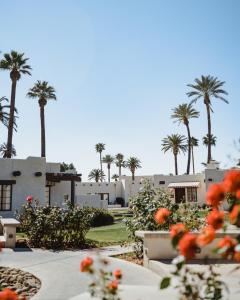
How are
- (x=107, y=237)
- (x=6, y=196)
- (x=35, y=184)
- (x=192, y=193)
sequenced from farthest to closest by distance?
(x=192, y=193) < (x=35, y=184) < (x=6, y=196) < (x=107, y=237)

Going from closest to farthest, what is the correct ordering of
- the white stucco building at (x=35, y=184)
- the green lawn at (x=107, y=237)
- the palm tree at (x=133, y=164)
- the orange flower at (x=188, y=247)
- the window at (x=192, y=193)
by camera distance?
the orange flower at (x=188, y=247)
the green lawn at (x=107, y=237)
the white stucco building at (x=35, y=184)
the window at (x=192, y=193)
the palm tree at (x=133, y=164)

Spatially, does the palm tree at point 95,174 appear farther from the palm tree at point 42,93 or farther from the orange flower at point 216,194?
the orange flower at point 216,194

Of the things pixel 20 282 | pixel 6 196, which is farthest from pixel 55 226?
pixel 6 196

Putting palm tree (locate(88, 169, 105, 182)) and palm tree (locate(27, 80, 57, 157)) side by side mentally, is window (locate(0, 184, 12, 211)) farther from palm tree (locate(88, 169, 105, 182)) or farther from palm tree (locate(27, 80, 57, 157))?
palm tree (locate(88, 169, 105, 182))

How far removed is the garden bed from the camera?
607cm

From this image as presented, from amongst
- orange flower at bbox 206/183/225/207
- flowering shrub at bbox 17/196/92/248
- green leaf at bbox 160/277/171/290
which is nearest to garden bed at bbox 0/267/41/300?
flowering shrub at bbox 17/196/92/248

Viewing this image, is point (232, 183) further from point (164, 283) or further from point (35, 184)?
point (35, 184)

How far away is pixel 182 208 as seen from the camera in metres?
8.95

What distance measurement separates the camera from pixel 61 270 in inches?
301

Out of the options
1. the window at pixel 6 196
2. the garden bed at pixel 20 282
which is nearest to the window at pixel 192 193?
the window at pixel 6 196

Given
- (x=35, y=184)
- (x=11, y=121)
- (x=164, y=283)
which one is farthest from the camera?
(x=11, y=121)

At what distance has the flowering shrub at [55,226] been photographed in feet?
37.4

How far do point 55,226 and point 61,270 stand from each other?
12.7 ft

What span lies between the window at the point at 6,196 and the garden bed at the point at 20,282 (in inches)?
544
